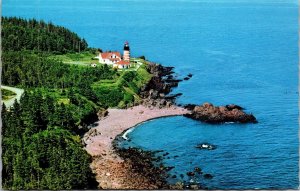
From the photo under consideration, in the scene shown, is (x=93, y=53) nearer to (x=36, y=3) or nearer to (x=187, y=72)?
(x=187, y=72)

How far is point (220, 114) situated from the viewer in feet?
95.5

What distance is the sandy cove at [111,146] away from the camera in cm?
2088

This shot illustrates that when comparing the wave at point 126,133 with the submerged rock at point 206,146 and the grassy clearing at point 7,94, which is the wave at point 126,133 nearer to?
the submerged rock at point 206,146

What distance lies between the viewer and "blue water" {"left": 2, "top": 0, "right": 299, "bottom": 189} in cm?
2258

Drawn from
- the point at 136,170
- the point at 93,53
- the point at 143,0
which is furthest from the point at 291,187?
the point at 93,53

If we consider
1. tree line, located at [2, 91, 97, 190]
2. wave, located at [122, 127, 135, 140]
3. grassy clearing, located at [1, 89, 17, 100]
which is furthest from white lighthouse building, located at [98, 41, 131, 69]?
grassy clearing, located at [1, 89, 17, 100]

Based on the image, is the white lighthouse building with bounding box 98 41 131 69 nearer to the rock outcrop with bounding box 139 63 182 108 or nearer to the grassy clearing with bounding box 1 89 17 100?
the rock outcrop with bounding box 139 63 182 108

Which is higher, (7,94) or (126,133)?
(7,94)

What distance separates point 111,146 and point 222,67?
11.9 metres

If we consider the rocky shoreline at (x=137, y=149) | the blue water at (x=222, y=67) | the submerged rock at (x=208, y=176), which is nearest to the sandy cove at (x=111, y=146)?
the rocky shoreline at (x=137, y=149)

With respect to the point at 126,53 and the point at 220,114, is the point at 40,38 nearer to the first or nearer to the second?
the point at 126,53

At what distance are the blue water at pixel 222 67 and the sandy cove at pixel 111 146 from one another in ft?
2.98

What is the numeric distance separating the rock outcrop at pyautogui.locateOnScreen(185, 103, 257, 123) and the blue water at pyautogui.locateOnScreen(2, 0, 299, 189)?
508 mm

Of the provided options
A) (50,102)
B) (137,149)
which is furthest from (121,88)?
(137,149)
